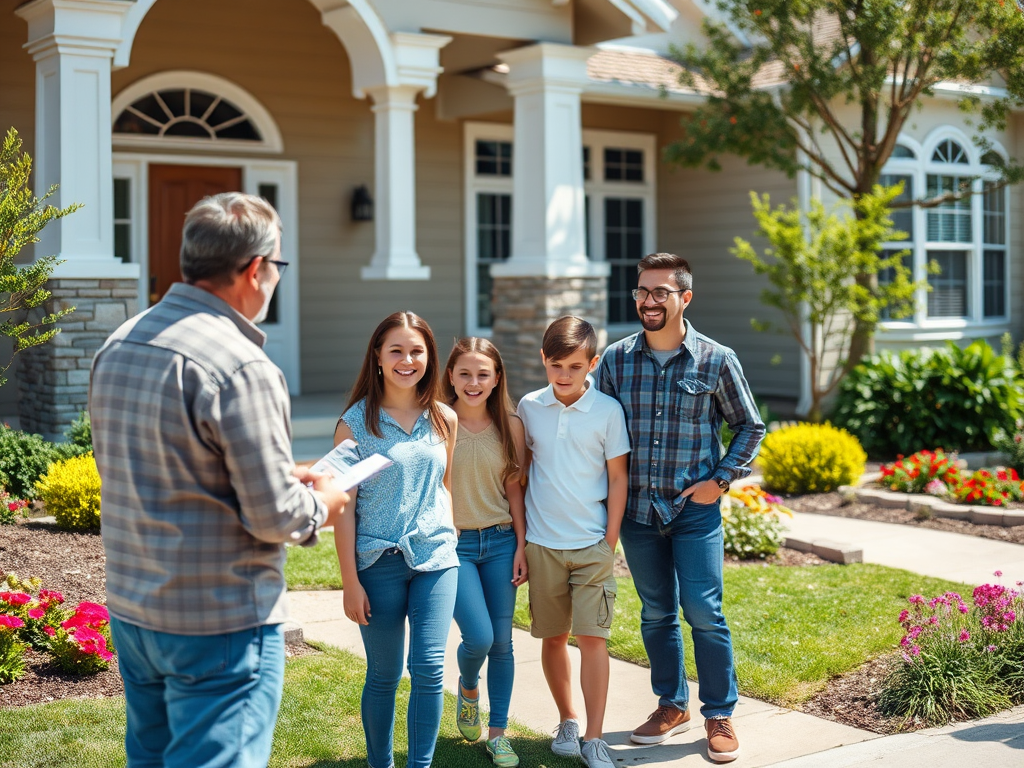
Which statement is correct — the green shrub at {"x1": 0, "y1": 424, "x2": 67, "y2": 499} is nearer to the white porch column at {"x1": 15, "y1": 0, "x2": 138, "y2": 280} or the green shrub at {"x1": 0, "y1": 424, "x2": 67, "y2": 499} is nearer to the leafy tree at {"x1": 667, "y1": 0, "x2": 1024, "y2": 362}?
the white porch column at {"x1": 15, "y1": 0, "x2": 138, "y2": 280}

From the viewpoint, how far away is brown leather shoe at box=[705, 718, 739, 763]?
4.02 metres

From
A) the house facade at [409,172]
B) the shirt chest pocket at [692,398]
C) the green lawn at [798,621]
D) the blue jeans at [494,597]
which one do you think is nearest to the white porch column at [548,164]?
the house facade at [409,172]

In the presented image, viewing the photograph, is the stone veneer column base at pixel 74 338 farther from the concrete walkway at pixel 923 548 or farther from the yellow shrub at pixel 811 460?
the yellow shrub at pixel 811 460

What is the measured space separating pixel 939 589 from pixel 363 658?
3.23 m

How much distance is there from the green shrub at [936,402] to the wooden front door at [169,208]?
256 inches

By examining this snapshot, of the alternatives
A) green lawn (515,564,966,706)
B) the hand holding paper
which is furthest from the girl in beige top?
green lawn (515,564,966,706)

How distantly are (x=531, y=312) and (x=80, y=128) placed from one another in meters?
4.04

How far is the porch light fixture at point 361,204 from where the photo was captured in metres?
12.2

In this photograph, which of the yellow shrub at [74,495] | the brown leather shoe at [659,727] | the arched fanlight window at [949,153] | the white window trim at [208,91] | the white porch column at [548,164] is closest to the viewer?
the brown leather shoe at [659,727]

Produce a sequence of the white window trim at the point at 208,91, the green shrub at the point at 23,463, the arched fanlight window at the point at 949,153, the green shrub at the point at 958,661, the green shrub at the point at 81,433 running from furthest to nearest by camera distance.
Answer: the arched fanlight window at the point at 949,153
the white window trim at the point at 208,91
the green shrub at the point at 81,433
the green shrub at the point at 23,463
the green shrub at the point at 958,661

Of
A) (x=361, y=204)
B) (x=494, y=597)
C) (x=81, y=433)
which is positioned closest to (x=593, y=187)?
(x=361, y=204)

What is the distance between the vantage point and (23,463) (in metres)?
7.42

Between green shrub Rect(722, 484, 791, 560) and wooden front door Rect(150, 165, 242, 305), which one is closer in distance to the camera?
green shrub Rect(722, 484, 791, 560)

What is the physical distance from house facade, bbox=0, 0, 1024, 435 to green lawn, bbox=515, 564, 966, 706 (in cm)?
402
